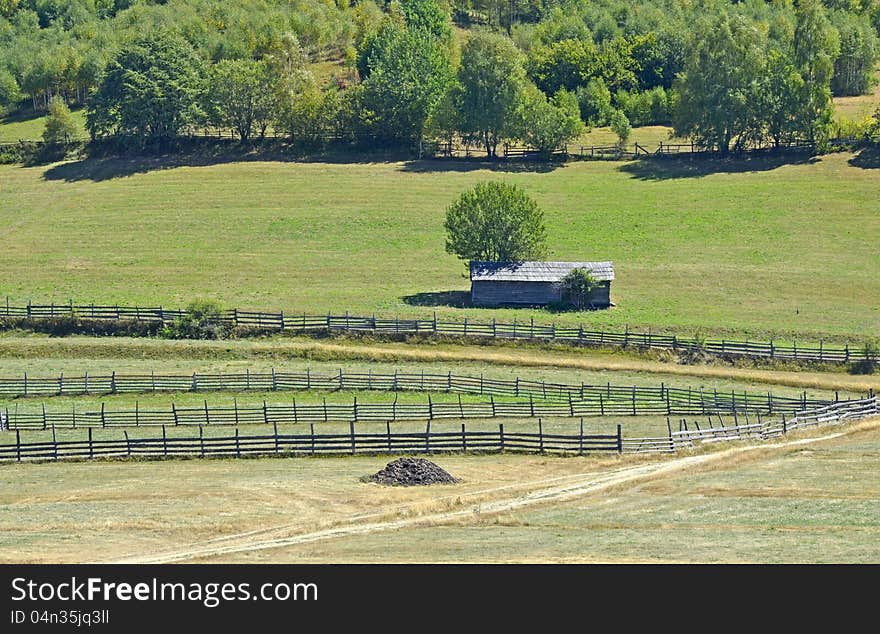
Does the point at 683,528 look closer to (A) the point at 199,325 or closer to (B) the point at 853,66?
(A) the point at 199,325

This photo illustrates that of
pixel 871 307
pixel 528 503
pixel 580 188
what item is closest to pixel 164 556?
pixel 528 503

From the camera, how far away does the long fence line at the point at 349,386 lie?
227 ft

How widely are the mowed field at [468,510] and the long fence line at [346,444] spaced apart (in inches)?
38.3

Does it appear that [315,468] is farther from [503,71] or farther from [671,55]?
[671,55]

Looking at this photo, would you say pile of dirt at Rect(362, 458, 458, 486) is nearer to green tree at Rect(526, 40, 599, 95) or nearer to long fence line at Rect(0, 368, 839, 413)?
long fence line at Rect(0, 368, 839, 413)

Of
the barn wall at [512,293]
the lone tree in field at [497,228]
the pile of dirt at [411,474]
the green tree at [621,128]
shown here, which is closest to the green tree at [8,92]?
the green tree at [621,128]

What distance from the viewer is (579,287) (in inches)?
3477

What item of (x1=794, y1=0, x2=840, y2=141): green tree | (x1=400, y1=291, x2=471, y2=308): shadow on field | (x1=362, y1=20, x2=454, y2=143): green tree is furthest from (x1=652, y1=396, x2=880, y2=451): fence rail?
(x1=362, y1=20, x2=454, y2=143): green tree

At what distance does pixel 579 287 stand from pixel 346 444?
109 feet

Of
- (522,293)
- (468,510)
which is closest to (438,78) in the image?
(522,293)

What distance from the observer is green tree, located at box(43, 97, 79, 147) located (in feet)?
433

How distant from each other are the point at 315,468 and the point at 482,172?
7289 cm

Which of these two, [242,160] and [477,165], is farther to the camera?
[242,160]

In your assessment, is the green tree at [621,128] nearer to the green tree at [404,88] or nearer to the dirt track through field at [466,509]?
the green tree at [404,88]
